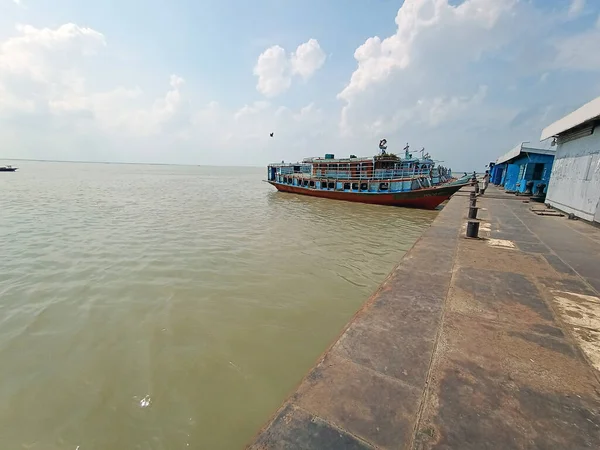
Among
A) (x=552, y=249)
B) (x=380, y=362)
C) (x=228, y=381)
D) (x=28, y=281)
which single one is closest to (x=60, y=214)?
(x=28, y=281)

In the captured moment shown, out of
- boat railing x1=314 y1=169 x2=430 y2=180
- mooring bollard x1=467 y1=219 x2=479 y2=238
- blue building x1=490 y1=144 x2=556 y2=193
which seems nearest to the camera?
mooring bollard x1=467 y1=219 x2=479 y2=238

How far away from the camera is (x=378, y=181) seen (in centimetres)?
2383

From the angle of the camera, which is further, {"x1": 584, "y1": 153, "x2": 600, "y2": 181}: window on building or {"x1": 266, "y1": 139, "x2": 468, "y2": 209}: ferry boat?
{"x1": 266, "y1": 139, "x2": 468, "y2": 209}: ferry boat

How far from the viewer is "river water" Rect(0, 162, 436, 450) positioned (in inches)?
126

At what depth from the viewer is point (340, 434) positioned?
1793mm

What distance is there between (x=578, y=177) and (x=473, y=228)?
754 cm

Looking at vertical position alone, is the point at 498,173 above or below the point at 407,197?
above

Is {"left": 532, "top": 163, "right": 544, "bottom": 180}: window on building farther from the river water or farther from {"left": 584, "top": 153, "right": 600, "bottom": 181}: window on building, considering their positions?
the river water

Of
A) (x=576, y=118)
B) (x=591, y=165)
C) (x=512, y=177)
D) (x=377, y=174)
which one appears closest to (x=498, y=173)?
(x=512, y=177)

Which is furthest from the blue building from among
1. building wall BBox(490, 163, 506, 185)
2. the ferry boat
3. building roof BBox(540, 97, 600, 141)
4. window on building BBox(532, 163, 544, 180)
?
building wall BBox(490, 163, 506, 185)

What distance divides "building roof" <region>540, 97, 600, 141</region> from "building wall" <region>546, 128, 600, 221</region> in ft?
2.23

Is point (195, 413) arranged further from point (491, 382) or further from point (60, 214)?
point (60, 214)

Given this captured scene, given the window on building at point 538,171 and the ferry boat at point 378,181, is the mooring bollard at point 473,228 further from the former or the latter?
the window on building at point 538,171

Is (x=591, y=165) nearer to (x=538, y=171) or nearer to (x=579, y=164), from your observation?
(x=579, y=164)
